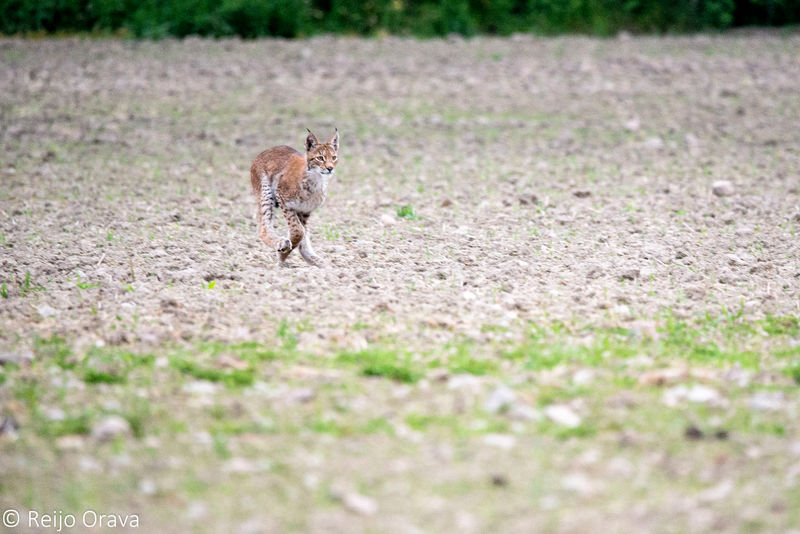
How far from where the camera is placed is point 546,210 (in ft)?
31.5

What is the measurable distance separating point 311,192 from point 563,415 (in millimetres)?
3516

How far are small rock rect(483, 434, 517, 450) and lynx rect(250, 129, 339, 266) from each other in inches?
129

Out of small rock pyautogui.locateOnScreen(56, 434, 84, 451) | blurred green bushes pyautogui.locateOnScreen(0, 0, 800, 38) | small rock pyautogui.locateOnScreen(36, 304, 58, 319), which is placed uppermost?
blurred green bushes pyautogui.locateOnScreen(0, 0, 800, 38)

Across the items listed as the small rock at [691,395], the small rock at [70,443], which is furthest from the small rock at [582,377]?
the small rock at [70,443]

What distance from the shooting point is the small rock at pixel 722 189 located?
1016 centimetres

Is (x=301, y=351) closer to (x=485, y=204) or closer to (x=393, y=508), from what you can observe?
(x=393, y=508)

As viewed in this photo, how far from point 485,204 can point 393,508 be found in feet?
19.7

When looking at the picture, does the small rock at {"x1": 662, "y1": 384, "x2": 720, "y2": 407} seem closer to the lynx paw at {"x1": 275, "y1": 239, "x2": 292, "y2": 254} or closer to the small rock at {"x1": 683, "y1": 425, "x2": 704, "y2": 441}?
the small rock at {"x1": 683, "y1": 425, "x2": 704, "y2": 441}

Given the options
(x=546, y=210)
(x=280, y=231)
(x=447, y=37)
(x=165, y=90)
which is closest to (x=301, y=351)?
(x=280, y=231)

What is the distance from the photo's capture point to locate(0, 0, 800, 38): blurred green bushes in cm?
1912

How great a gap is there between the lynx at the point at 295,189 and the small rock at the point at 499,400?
2937mm

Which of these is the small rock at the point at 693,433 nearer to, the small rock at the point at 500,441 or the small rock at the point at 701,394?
the small rock at the point at 701,394

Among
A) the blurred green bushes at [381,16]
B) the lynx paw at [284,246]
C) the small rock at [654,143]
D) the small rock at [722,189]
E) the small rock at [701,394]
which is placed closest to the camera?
the small rock at [701,394]

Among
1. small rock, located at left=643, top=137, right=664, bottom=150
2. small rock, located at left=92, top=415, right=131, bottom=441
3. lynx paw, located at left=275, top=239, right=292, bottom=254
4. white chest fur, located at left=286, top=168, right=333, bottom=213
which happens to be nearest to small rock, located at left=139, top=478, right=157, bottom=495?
small rock, located at left=92, top=415, right=131, bottom=441
